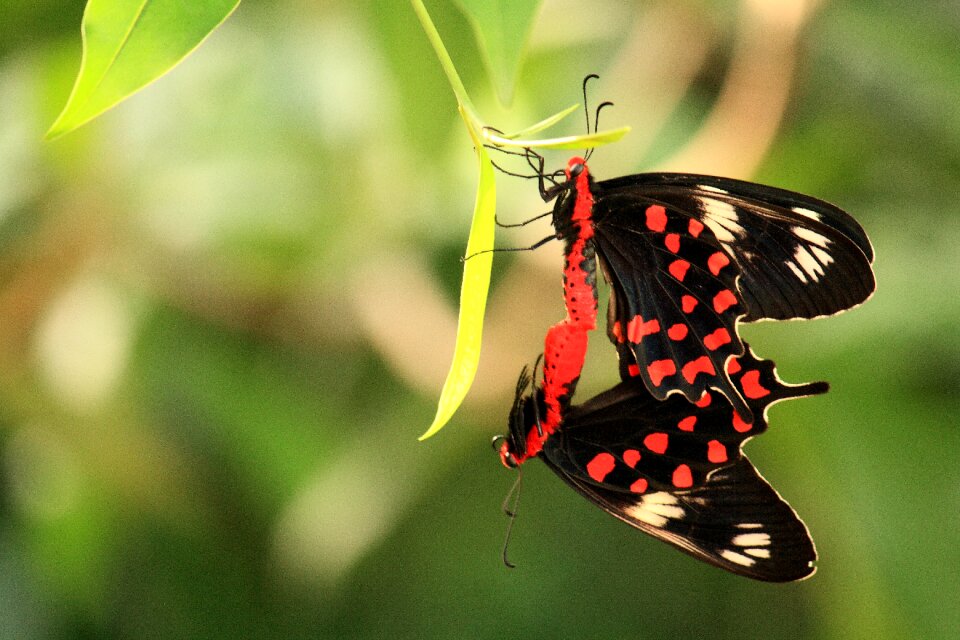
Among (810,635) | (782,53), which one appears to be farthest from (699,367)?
(810,635)

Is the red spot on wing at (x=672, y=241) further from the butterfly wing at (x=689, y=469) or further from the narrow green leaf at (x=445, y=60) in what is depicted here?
the narrow green leaf at (x=445, y=60)

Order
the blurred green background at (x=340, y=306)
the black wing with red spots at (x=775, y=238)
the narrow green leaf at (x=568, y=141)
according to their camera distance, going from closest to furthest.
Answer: the narrow green leaf at (x=568, y=141) → the black wing with red spots at (x=775, y=238) → the blurred green background at (x=340, y=306)

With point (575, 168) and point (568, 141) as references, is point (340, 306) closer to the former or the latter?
point (575, 168)

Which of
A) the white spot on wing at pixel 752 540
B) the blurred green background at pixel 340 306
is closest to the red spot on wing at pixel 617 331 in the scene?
the white spot on wing at pixel 752 540

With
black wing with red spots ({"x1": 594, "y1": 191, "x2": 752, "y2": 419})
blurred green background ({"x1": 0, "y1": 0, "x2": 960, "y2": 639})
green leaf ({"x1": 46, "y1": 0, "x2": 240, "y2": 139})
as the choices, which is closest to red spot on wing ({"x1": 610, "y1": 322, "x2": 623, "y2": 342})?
black wing with red spots ({"x1": 594, "y1": 191, "x2": 752, "y2": 419})

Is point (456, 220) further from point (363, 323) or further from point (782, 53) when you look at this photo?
point (782, 53)

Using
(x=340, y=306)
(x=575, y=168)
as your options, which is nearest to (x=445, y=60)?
(x=575, y=168)
